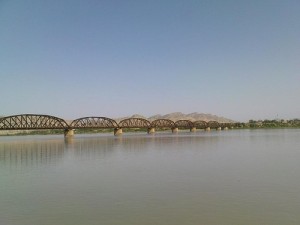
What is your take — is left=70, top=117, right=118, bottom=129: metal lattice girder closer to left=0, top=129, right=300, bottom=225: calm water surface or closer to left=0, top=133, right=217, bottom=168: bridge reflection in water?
left=0, top=133, right=217, bottom=168: bridge reflection in water

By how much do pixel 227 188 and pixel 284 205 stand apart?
4836mm

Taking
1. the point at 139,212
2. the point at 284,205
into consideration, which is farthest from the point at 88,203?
the point at 284,205

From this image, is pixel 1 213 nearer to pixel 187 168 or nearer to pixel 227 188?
pixel 227 188

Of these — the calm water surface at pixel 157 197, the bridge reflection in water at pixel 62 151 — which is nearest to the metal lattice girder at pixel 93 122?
the bridge reflection in water at pixel 62 151

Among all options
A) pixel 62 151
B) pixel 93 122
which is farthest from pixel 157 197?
pixel 93 122

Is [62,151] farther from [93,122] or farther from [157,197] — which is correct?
[93,122]

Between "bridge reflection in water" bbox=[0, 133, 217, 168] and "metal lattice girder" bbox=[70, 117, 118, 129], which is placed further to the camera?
"metal lattice girder" bbox=[70, 117, 118, 129]

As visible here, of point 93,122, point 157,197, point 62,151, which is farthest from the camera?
point 93,122

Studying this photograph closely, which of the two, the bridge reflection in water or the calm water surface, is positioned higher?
the bridge reflection in water

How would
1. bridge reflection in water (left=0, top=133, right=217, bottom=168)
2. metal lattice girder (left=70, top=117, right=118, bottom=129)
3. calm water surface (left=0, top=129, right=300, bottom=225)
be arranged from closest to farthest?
calm water surface (left=0, top=129, right=300, bottom=225)
bridge reflection in water (left=0, top=133, right=217, bottom=168)
metal lattice girder (left=70, top=117, right=118, bottom=129)

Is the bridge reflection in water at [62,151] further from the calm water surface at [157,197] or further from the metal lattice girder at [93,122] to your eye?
the metal lattice girder at [93,122]

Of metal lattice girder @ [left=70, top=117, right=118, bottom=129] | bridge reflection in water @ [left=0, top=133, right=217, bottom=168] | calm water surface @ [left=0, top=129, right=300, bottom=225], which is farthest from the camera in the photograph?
metal lattice girder @ [left=70, top=117, right=118, bottom=129]

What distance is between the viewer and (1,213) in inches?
669

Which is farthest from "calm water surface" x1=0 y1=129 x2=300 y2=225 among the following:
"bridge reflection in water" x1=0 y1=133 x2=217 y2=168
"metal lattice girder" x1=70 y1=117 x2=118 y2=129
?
"metal lattice girder" x1=70 y1=117 x2=118 y2=129
